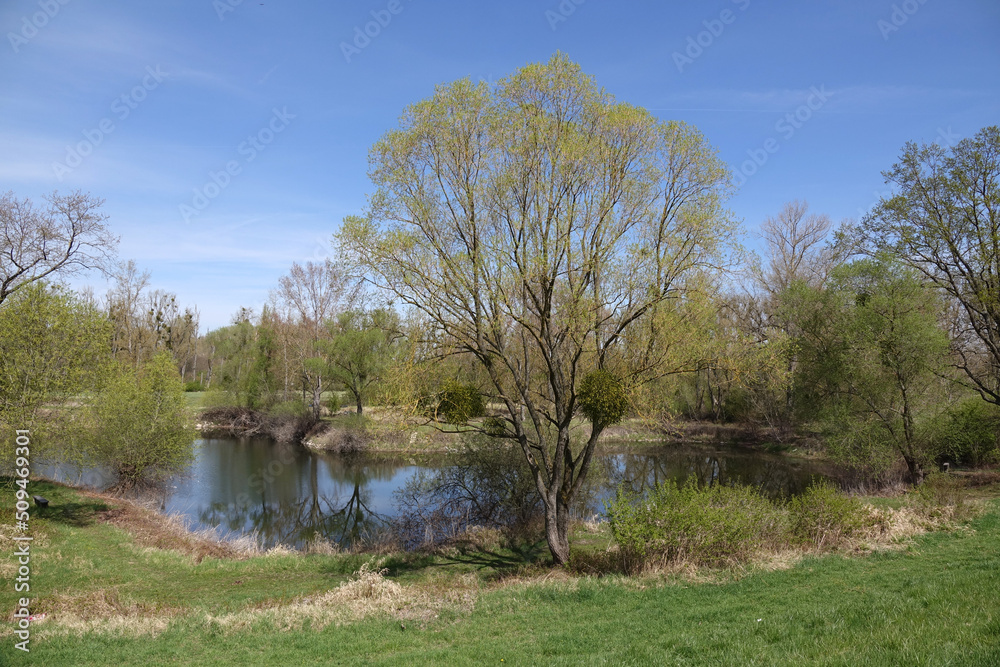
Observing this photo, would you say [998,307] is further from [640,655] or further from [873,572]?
[640,655]

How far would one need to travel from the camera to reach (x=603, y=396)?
11.9m

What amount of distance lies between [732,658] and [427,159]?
38.3 ft

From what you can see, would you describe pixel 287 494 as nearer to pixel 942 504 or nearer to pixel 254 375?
pixel 254 375

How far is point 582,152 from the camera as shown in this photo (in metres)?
12.7

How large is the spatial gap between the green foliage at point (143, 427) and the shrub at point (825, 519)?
Result: 71.0 ft

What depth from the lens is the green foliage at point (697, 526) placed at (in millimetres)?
10453

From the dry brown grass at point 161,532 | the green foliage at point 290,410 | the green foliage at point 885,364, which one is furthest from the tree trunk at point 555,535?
the green foliage at point 290,410

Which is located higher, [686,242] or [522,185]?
[522,185]

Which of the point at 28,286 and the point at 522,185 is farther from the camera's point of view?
the point at 28,286

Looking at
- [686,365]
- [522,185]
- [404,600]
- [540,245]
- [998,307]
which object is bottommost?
[404,600]

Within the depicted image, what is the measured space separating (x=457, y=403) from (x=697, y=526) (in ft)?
18.6

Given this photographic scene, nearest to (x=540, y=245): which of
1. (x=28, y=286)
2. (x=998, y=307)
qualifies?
(x=28, y=286)

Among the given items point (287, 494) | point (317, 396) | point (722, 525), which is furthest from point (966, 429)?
point (317, 396)

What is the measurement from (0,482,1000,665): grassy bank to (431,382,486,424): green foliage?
3646 millimetres
